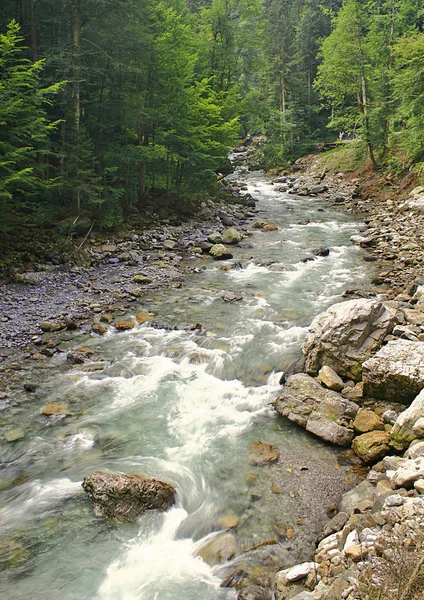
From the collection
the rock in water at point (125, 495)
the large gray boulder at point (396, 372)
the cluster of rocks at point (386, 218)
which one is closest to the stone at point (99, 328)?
the rock in water at point (125, 495)

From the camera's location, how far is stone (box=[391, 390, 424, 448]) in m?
5.77

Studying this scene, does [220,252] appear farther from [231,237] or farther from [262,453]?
[262,453]

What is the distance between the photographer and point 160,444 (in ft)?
23.5

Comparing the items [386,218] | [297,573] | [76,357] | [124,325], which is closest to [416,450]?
[297,573]

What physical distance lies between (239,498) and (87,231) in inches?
499

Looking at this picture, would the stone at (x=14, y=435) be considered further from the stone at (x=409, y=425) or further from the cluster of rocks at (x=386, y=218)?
the cluster of rocks at (x=386, y=218)

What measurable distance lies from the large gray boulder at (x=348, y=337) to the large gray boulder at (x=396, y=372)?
0.65m

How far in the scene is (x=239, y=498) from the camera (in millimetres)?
5988

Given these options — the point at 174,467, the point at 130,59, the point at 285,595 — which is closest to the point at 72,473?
the point at 174,467

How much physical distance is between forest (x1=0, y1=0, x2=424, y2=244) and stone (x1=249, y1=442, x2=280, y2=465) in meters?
9.49

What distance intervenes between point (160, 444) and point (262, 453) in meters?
1.83

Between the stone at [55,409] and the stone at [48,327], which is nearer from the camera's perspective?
the stone at [55,409]

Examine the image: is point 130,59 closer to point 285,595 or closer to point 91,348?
point 91,348

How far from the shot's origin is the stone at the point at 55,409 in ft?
25.6
